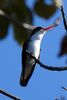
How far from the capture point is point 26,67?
2.23 meters

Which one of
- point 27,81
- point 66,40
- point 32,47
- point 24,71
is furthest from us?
point 32,47

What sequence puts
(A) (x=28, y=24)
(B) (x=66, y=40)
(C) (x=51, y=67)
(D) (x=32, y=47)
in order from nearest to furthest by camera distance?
(A) (x=28, y=24) < (B) (x=66, y=40) < (C) (x=51, y=67) < (D) (x=32, y=47)

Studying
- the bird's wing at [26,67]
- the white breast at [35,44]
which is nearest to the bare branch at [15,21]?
the bird's wing at [26,67]

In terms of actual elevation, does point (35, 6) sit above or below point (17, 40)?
above

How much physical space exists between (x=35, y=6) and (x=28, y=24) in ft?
0.25

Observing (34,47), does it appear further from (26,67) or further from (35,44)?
(26,67)

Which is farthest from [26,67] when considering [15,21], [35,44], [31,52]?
[15,21]

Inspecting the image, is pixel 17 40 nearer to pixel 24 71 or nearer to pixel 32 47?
pixel 24 71

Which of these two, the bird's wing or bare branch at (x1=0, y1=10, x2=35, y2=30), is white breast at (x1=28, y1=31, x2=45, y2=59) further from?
bare branch at (x1=0, y1=10, x2=35, y2=30)

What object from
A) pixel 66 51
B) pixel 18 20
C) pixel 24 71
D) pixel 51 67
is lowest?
pixel 24 71

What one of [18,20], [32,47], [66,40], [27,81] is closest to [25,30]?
[18,20]

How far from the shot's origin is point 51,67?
162 cm

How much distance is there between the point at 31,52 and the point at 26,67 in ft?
0.41

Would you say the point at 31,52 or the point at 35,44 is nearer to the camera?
the point at 31,52
